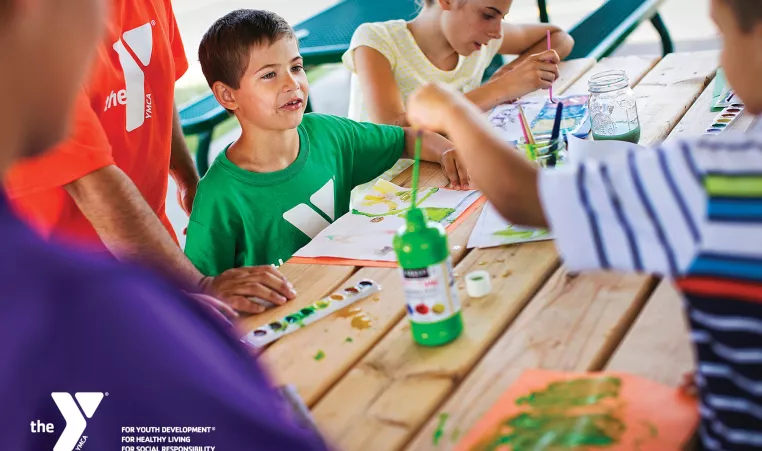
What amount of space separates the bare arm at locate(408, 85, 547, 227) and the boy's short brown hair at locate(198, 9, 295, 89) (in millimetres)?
823

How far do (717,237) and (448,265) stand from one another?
1.43 feet

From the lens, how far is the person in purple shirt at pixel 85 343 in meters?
0.60

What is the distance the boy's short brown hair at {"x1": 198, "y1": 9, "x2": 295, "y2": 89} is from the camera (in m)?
1.96

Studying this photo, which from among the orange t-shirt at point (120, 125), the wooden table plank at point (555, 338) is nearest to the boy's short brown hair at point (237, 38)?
the orange t-shirt at point (120, 125)

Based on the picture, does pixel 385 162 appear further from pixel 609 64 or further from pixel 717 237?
pixel 717 237

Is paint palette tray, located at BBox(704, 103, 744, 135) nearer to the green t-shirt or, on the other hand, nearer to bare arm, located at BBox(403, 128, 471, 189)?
bare arm, located at BBox(403, 128, 471, 189)

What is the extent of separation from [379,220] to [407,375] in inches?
23.9

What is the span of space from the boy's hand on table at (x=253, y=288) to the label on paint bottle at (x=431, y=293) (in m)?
0.32

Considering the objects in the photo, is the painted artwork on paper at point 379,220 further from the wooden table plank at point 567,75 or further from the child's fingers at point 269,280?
the wooden table plank at point 567,75

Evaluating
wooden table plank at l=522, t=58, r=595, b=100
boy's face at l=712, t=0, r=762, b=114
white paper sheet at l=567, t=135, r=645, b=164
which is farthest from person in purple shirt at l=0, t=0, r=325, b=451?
wooden table plank at l=522, t=58, r=595, b=100

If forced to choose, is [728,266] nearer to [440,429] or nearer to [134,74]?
[440,429]

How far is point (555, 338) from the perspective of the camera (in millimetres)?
1230

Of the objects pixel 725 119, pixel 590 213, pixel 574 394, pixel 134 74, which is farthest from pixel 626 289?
pixel 134 74

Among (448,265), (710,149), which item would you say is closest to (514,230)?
(448,265)
